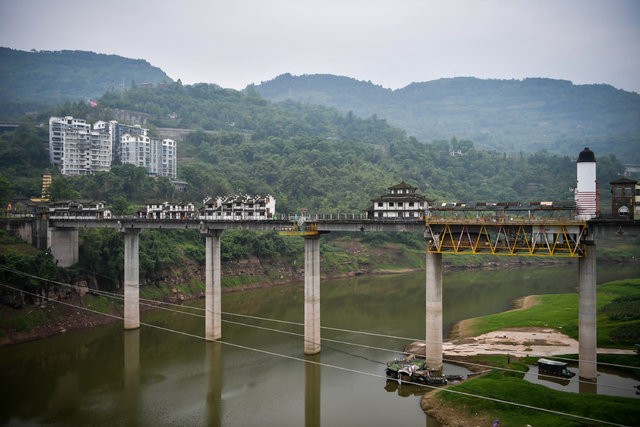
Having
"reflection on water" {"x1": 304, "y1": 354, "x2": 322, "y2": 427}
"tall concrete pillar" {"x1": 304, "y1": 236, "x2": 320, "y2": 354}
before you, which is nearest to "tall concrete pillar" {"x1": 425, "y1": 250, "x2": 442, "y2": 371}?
"reflection on water" {"x1": 304, "y1": 354, "x2": 322, "y2": 427}

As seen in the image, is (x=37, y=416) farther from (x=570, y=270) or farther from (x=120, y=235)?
(x=570, y=270)

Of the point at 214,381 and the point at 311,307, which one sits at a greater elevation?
the point at 311,307

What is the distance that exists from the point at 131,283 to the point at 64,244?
54.1 feet

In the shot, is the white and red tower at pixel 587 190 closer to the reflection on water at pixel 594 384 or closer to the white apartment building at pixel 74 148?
the reflection on water at pixel 594 384

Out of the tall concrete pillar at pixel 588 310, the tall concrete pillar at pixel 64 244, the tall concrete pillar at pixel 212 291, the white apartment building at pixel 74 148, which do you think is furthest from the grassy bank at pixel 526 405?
the white apartment building at pixel 74 148

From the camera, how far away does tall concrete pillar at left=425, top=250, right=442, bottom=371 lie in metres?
52.9

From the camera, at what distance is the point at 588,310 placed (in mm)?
46875

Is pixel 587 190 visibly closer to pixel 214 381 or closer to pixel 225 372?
pixel 225 372

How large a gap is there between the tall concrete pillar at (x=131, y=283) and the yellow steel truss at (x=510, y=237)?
46700 mm

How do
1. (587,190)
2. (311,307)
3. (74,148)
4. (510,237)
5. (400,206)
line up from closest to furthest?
(587,190) < (510,237) < (311,307) < (400,206) < (74,148)

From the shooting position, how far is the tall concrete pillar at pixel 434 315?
52.9 m

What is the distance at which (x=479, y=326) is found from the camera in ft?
245

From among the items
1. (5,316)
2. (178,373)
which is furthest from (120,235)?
(178,373)

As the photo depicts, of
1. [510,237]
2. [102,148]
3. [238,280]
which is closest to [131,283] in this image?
[238,280]
